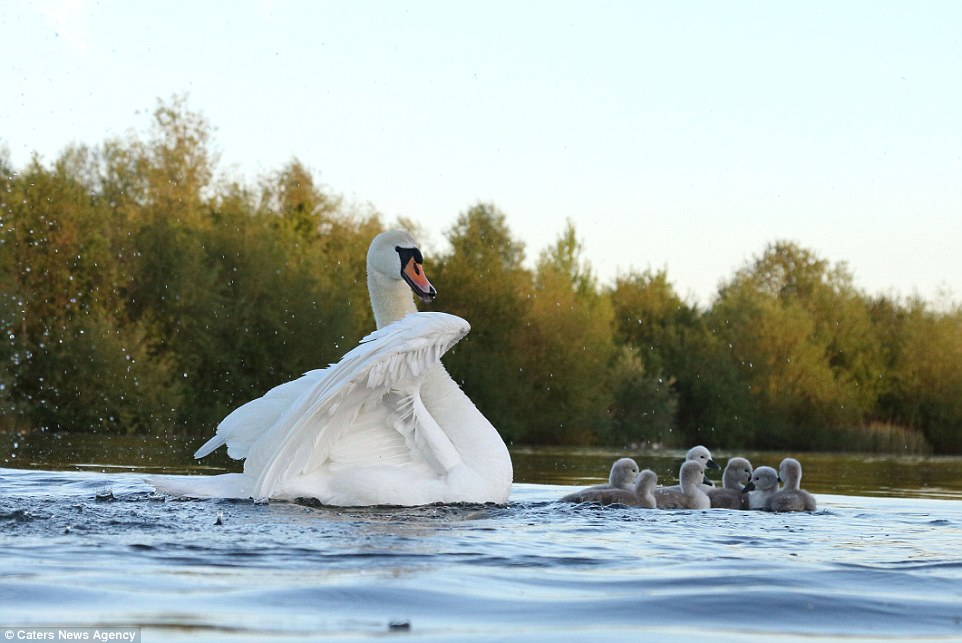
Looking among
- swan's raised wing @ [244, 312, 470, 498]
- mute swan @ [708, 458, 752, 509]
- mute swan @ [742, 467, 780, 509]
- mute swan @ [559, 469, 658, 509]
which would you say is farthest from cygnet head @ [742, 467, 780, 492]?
swan's raised wing @ [244, 312, 470, 498]

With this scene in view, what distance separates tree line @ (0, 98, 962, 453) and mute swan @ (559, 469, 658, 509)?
2044 centimetres

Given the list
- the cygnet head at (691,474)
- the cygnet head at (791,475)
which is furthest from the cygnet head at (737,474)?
the cygnet head at (691,474)

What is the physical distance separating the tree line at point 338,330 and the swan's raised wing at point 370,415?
68.9ft

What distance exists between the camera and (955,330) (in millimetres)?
56562

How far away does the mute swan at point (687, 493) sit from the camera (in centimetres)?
1128

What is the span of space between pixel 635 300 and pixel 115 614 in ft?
182

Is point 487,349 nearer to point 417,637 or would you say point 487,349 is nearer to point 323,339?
point 323,339

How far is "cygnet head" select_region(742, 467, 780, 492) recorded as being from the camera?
12.1 m

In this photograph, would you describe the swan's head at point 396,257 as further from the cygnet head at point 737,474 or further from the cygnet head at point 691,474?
the cygnet head at point 737,474

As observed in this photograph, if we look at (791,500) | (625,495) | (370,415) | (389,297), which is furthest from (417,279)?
(791,500)

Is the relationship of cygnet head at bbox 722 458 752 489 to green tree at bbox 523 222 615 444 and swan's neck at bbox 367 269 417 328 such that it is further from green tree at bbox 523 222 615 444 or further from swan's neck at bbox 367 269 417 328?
green tree at bbox 523 222 615 444

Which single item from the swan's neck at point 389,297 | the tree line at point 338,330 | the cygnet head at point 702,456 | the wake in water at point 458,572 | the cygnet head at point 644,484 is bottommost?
the wake in water at point 458,572

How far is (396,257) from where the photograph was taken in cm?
1043

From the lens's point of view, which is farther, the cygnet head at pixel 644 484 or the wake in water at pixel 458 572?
the cygnet head at pixel 644 484
